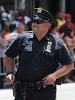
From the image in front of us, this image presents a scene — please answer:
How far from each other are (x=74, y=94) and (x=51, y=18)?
4.33m

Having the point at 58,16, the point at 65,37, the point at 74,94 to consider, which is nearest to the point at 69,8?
the point at 58,16

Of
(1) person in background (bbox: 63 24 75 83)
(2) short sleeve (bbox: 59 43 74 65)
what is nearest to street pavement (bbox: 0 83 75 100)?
(1) person in background (bbox: 63 24 75 83)

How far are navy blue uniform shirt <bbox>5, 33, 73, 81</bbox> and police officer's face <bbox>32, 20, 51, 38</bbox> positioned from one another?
8 centimetres

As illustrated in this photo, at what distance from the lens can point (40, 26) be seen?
4.12m

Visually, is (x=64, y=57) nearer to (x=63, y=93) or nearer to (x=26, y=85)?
(x=26, y=85)

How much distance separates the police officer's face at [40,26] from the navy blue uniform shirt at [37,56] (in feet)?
0.25

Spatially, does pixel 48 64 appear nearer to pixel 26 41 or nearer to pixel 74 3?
pixel 26 41

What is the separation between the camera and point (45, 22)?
4.15 meters

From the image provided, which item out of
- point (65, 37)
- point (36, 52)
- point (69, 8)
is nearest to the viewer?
point (36, 52)

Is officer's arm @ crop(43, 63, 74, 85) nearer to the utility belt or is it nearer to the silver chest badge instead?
the utility belt

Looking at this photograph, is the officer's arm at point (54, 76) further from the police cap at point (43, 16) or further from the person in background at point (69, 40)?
the person in background at point (69, 40)

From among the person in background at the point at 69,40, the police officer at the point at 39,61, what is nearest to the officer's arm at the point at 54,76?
the police officer at the point at 39,61

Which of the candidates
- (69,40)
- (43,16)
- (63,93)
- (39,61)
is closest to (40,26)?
(43,16)

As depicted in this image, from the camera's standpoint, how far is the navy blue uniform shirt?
13.4 ft
